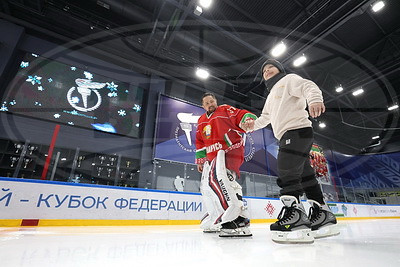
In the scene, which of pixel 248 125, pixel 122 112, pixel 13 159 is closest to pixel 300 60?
pixel 248 125

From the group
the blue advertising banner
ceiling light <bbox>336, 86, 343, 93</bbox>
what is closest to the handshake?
the blue advertising banner

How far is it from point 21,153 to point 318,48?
28.8 feet

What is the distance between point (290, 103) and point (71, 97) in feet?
18.0

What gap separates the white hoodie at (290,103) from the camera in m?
1.21

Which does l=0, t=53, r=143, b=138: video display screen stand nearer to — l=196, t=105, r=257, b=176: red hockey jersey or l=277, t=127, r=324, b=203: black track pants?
l=196, t=105, r=257, b=176: red hockey jersey

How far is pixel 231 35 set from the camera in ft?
17.5

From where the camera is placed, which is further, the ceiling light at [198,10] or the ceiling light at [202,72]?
the ceiling light at [202,72]

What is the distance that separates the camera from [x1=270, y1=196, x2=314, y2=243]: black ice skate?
3.31ft

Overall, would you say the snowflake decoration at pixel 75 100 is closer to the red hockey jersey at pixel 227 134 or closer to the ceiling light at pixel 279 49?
the red hockey jersey at pixel 227 134

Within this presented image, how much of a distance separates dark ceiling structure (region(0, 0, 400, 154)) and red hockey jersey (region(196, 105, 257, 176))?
12.3ft

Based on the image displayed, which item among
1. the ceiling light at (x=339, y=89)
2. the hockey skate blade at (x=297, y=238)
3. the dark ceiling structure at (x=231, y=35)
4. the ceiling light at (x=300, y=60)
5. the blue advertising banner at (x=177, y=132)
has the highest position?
the dark ceiling structure at (x=231, y=35)

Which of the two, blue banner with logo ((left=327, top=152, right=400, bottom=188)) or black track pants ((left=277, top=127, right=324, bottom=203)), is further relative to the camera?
blue banner with logo ((left=327, top=152, right=400, bottom=188))

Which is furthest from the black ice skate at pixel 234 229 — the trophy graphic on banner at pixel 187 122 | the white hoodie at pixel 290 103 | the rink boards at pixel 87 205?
the trophy graphic on banner at pixel 187 122

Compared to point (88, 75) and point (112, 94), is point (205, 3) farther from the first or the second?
point (88, 75)
